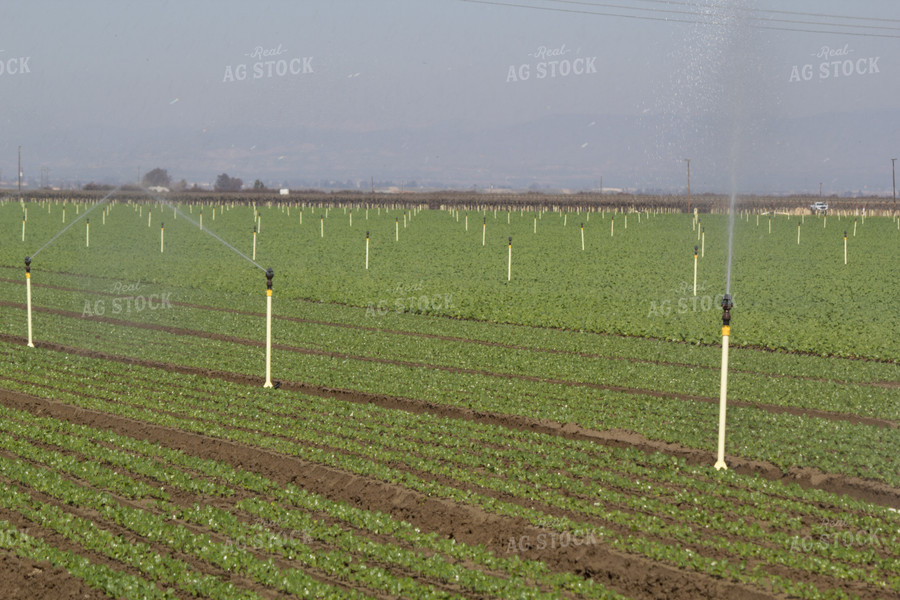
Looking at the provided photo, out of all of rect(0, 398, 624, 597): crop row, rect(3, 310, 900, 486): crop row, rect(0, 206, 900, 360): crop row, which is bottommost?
rect(0, 398, 624, 597): crop row

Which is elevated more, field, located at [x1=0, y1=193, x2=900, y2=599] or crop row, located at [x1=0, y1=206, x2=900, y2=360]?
crop row, located at [x1=0, y1=206, x2=900, y2=360]

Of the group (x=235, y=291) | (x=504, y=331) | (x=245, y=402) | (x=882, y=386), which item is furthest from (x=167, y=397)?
(x=235, y=291)

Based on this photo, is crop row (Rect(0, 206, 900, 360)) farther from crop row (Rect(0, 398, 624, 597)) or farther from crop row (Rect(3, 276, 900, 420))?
crop row (Rect(0, 398, 624, 597))

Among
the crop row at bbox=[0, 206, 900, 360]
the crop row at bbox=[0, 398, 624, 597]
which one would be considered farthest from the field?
the crop row at bbox=[0, 206, 900, 360]

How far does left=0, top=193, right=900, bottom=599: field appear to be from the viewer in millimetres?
8602

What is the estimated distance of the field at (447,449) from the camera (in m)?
8.60

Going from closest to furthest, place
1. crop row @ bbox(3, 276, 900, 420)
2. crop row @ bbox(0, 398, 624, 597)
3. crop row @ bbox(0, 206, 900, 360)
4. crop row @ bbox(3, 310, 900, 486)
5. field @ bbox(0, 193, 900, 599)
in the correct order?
1. crop row @ bbox(0, 398, 624, 597)
2. field @ bbox(0, 193, 900, 599)
3. crop row @ bbox(3, 310, 900, 486)
4. crop row @ bbox(3, 276, 900, 420)
5. crop row @ bbox(0, 206, 900, 360)

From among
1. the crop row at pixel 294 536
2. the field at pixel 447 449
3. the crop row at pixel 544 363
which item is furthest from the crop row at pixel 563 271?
the crop row at pixel 294 536

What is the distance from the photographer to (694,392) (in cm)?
1641

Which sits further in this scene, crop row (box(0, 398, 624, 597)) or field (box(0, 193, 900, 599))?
field (box(0, 193, 900, 599))

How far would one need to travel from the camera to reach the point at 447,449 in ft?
40.0

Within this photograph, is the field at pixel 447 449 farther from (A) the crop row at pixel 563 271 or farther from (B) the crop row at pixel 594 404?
(A) the crop row at pixel 563 271

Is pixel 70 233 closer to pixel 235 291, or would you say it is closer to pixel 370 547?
pixel 235 291

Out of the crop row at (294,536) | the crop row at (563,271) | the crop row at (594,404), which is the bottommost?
the crop row at (294,536)
